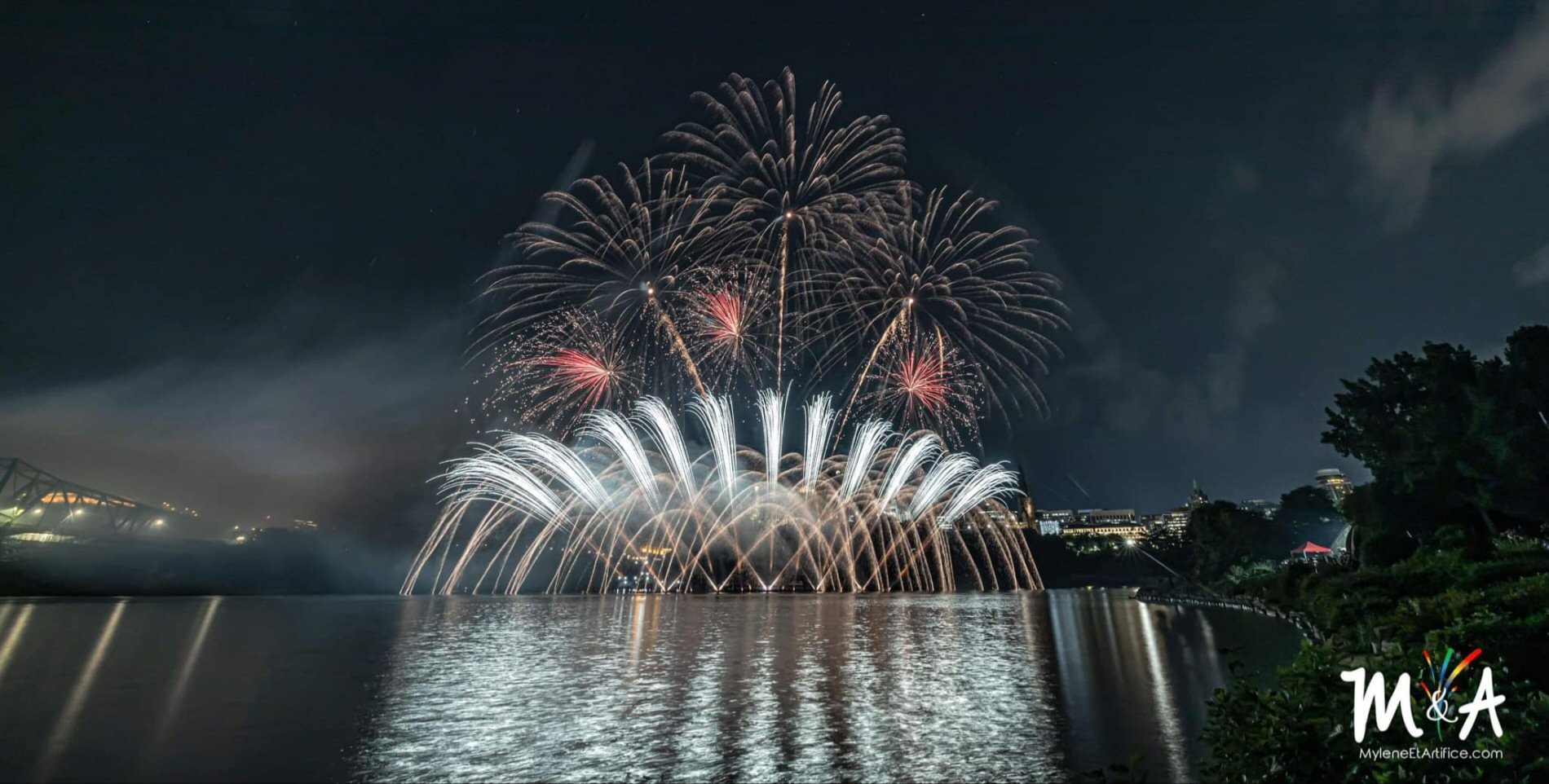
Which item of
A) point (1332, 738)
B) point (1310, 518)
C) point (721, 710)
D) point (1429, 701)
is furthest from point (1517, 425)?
point (1310, 518)

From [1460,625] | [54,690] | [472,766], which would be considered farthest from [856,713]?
[54,690]

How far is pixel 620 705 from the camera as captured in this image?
69.5 feet

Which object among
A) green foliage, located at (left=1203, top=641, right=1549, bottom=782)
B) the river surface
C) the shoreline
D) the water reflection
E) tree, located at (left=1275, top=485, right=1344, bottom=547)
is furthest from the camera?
tree, located at (left=1275, top=485, right=1344, bottom=547)

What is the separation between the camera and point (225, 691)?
2520 cm

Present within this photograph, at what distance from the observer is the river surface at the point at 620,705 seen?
1512 cm

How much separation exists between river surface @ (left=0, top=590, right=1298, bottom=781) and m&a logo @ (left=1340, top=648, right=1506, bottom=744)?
159 inches

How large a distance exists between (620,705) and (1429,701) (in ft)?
58.6

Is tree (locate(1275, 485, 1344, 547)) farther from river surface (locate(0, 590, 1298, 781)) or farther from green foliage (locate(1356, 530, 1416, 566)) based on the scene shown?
river surface (locate(0, 590, 1298, 781))

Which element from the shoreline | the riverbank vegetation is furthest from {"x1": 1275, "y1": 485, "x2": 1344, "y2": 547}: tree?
the shoreline

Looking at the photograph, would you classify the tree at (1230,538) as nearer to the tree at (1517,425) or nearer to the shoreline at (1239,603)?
the shoreline at (1239,603)

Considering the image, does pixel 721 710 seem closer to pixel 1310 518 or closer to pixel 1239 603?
pixel 1239 603

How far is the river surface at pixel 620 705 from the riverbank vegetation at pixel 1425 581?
136 inches

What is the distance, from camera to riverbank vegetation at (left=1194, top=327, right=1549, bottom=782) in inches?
400

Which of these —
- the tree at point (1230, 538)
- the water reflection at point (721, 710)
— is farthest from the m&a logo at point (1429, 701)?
the tree at point (1230, 538)
